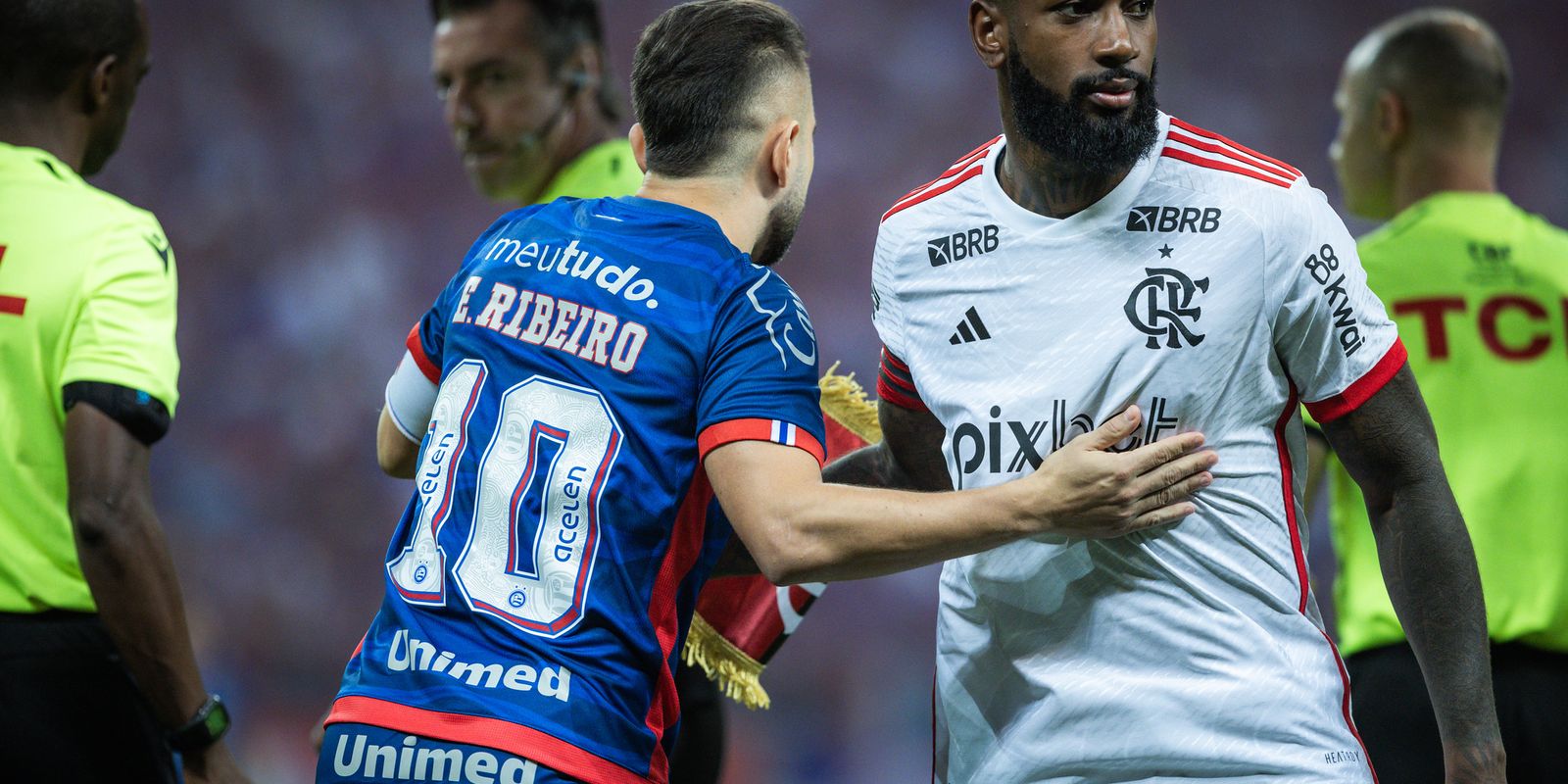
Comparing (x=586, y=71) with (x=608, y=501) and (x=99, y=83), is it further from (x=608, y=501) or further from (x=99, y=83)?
(x=608, y=501)

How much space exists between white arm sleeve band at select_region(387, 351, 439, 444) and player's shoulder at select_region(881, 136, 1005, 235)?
81cm

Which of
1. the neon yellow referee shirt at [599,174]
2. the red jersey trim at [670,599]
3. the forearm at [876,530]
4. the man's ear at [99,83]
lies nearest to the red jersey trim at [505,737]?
the red jersey trim at [670,599]

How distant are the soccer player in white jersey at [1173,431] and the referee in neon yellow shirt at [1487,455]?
1.19m

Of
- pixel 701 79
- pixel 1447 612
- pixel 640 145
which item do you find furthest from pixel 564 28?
pixel 1447 612

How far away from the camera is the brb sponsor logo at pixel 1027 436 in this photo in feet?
7.03

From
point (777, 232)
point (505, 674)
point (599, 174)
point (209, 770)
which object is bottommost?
point (209, 770)

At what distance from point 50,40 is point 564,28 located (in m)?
1.78

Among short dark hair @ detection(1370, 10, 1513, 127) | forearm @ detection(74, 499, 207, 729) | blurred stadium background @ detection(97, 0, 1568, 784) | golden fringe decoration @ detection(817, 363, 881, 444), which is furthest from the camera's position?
blurred stadium background @ detection(97, 0, 1568, 784)

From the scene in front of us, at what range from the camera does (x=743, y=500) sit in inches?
76.4

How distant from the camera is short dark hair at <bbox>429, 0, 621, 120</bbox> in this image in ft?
14.9

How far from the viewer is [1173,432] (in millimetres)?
2145

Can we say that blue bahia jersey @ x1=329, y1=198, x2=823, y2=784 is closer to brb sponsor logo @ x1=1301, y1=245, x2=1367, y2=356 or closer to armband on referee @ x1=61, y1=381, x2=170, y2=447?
brb sponsor logo @ x1=1301, y1=245, x2=1367, y2=356

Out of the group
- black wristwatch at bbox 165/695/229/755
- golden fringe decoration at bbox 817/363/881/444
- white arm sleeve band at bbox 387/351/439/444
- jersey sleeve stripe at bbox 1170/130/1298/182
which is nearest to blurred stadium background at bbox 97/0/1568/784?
golden fringe decoration at bbox 817/363/881/444

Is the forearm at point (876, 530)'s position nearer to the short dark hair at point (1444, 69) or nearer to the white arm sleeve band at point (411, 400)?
the white arm sleeve band at point (411, 400)
